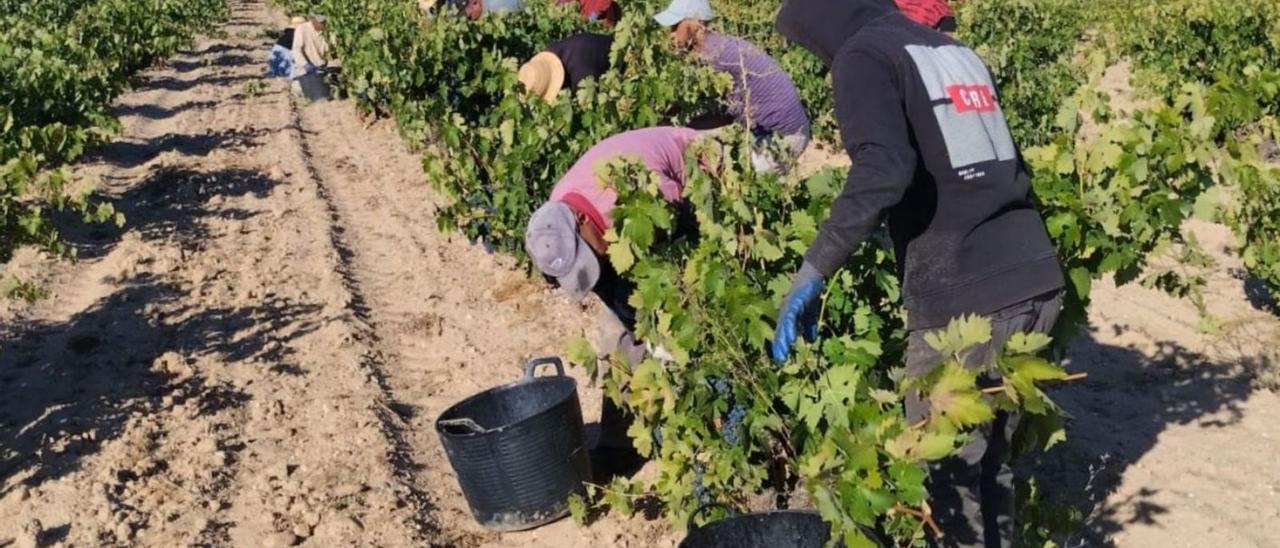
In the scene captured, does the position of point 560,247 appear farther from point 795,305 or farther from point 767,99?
point 767,99

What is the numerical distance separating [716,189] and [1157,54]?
996 cm

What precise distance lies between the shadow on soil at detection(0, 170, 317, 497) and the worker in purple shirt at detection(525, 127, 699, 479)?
2.40 metres

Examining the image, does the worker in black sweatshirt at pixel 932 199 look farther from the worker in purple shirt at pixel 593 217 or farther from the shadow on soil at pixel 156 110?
the shadow on soil at pixel 156 110

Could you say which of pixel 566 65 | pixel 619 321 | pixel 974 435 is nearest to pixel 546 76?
pixel 566 65

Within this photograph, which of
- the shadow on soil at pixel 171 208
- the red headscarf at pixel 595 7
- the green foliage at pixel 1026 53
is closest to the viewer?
the red headscarf at pixel 595 7

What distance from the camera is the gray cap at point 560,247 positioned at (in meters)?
3.71

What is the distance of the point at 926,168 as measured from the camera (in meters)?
2.77

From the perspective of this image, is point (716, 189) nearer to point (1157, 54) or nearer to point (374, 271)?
point (374, 271)

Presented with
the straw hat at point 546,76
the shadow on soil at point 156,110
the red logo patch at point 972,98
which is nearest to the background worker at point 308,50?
the shadow on soil at point 156,110

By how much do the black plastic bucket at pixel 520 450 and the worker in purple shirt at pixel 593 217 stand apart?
13.5 inches

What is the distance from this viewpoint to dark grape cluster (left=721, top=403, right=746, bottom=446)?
3.54 metres

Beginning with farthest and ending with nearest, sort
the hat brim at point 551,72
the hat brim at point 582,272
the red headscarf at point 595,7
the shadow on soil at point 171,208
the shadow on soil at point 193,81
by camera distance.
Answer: the shadow on soil at point 193,81
the shadow on soil at point 171,208
the red headscarf at point 595,7
the hat brim at point 551,72
the hat brim at point 582,272

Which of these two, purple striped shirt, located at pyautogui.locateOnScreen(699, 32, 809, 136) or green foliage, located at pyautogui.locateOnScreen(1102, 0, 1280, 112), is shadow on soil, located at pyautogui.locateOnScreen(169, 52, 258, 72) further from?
purple striped shirt, located at pyautogui.locateOnScreen(699, 32, 809, 136)

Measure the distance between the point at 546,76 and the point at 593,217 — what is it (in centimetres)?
220
